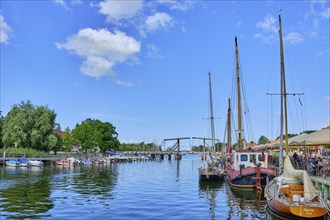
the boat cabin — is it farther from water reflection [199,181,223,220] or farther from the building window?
water reflection [199,181,223,220]

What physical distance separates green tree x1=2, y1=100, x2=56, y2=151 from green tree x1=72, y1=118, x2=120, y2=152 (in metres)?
36.8

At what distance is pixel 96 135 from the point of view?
122875 mm

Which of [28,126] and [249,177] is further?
[28,126]

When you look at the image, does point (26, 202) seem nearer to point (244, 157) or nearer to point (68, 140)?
point (244, 157)

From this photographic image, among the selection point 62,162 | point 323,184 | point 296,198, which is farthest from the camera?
point 62,162

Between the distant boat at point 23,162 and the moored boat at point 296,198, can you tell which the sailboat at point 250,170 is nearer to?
the moored boat at point 296,198

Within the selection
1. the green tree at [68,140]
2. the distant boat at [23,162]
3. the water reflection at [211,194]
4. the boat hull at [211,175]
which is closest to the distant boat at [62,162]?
the distant boat at [23,162]

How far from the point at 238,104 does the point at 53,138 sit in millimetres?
52901

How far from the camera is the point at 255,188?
33.7 m

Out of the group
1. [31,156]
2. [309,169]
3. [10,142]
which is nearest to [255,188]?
[309,169]

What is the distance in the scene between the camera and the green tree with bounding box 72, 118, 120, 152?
11975 centimetres

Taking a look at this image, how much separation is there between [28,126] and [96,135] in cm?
4517

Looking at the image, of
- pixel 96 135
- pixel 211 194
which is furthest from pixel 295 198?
pixel 96 135

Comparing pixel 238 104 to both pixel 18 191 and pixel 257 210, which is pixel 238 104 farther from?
pixel 18 191
